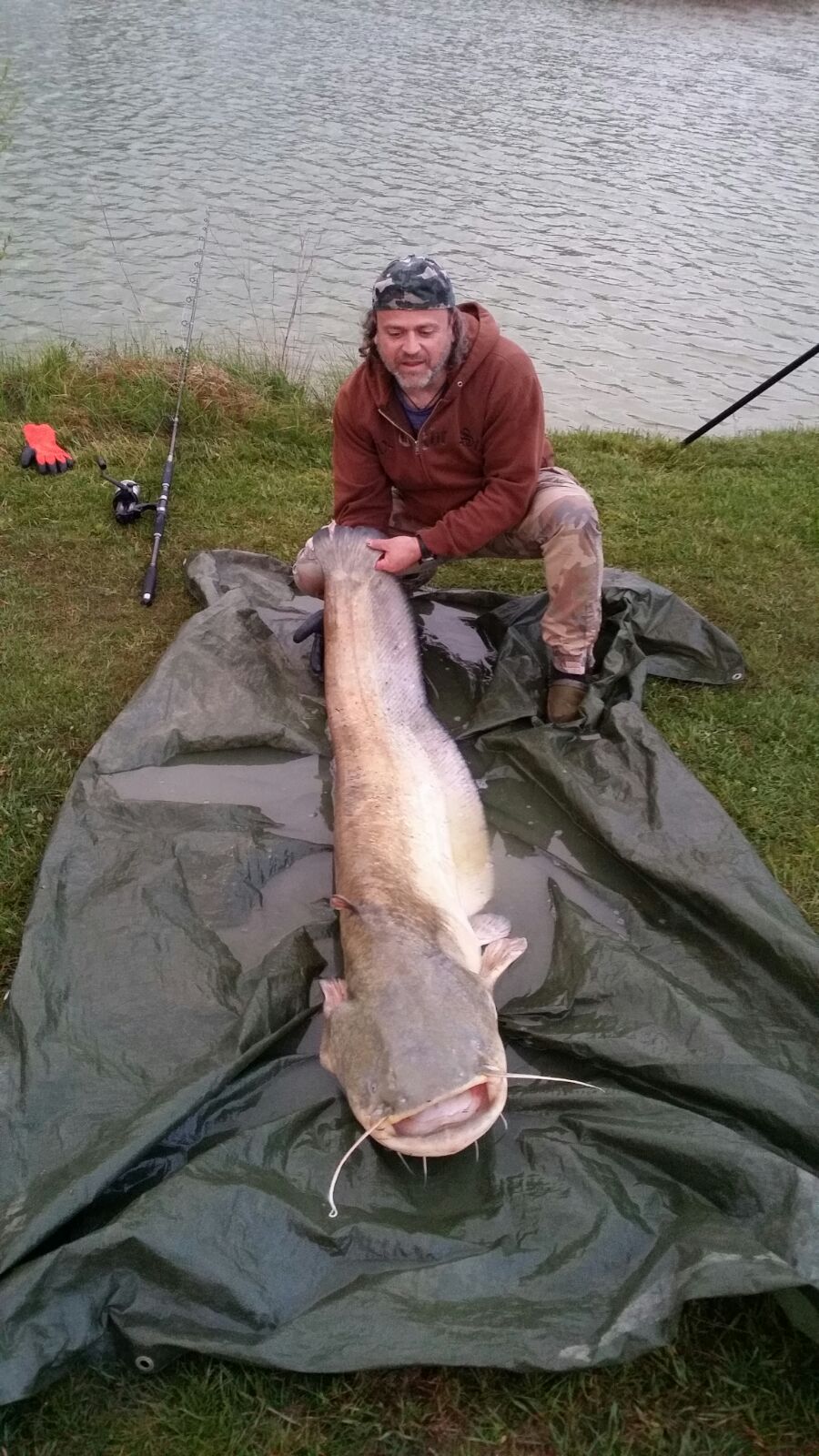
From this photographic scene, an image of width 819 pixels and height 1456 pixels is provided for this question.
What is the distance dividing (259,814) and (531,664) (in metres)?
1.33

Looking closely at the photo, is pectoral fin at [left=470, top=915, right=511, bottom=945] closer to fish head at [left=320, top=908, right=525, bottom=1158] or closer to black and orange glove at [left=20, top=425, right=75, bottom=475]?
fish head at [left=320, top=908, right=525, bottom=1158]

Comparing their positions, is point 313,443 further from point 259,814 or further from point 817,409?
point 817,409

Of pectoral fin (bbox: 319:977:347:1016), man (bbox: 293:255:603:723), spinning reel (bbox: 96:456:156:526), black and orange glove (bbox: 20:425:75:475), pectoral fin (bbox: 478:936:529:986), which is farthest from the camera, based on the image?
black and orange glove (bbox: 20:425:75:475)

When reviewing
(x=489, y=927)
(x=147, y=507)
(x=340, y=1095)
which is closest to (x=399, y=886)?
(x=489, y=927)

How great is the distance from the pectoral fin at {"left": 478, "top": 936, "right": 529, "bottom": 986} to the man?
1187 mm

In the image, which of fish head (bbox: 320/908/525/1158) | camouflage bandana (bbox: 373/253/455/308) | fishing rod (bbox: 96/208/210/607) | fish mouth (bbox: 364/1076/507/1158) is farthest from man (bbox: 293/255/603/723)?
fish mouth (bbox: 364/1076/507/1158)

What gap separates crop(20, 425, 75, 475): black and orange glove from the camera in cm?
598

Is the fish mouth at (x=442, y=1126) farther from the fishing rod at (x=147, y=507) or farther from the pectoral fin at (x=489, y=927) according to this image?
the fishing rod at (x=147, y=507)

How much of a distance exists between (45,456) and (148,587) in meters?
1.72

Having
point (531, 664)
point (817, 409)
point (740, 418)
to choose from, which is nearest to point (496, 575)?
point (531, 664)

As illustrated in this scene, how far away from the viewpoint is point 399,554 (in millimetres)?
4121

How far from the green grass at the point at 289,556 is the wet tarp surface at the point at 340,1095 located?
0.54 ft

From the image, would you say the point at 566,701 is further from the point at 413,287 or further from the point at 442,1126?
the point at 442,1126

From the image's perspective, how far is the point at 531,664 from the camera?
4160 millimetres
